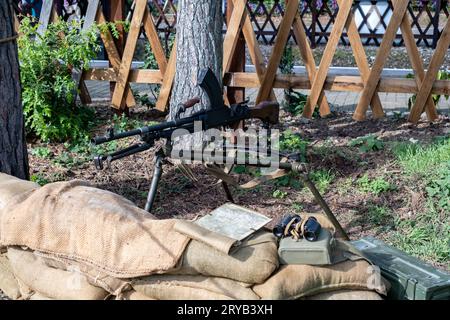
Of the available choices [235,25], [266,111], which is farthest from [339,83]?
[266,111]

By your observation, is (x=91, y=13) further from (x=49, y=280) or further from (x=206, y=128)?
(x=49, y=280)

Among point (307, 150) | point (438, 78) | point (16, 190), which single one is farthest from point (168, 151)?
point (438, 78)

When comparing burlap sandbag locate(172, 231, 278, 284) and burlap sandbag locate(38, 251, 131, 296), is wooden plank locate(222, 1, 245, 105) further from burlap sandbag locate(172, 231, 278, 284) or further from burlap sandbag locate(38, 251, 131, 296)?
burlap sandbag locate(172, 231, 278, 284)

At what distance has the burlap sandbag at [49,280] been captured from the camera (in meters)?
3.10

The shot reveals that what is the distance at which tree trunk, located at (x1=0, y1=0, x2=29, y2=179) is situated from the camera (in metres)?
Result: 4.49

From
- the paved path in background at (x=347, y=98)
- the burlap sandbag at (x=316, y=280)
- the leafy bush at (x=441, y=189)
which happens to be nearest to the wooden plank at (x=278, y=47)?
the paved path in background at (x=347, y=98)

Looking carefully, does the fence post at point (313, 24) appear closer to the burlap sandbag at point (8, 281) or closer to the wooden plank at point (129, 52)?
the wooden plank at point (129, 52)

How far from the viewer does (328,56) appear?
7355mm

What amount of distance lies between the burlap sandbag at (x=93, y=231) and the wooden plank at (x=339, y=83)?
4.17m

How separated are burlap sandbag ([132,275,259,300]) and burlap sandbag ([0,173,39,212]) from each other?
Result: 97cm

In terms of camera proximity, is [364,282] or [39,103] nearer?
[364,282]

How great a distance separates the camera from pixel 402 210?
5.17 metres
